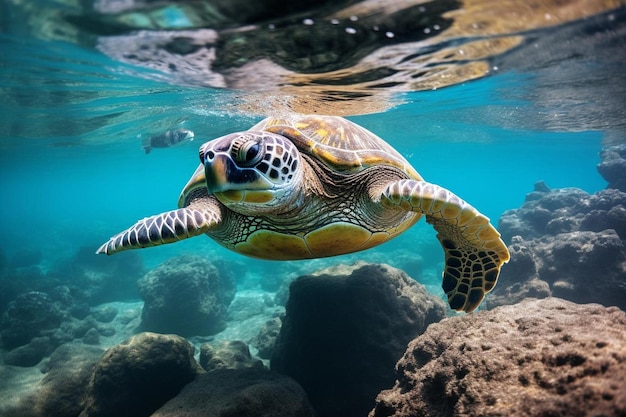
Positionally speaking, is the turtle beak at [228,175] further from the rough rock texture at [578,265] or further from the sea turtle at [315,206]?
the rough rock texture at [578,265]

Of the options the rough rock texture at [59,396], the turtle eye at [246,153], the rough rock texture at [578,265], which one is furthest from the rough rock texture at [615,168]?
the rough rock texture at [59,396]

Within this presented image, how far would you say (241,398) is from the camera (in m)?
3.75

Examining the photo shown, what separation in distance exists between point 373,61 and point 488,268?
16.8 feet

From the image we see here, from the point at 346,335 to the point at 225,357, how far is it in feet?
8.32

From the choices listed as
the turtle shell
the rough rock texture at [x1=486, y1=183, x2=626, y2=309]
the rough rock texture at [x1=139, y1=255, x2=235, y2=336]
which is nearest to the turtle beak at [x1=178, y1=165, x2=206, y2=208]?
the turtle shell

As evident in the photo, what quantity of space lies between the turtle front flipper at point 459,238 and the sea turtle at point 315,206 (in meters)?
0.01

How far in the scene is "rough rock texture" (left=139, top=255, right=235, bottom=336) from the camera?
1123 centimetres

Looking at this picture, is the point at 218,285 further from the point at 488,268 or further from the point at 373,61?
the point at 488,268

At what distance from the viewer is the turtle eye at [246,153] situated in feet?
9.26

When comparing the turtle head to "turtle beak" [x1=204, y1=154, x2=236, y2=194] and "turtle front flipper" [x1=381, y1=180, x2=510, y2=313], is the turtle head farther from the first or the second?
"turtle front flipper" [x1=381, y1=180, x2=510, y2=313]

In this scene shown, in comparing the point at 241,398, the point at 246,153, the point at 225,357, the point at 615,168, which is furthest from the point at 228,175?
the point at 615,168

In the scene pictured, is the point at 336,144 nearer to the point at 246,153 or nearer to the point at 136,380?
the point at 246,153

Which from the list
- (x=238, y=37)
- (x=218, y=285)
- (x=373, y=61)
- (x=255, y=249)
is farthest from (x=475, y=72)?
(x=218, y=285)

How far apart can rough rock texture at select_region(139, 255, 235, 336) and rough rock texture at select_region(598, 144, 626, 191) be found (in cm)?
1809
